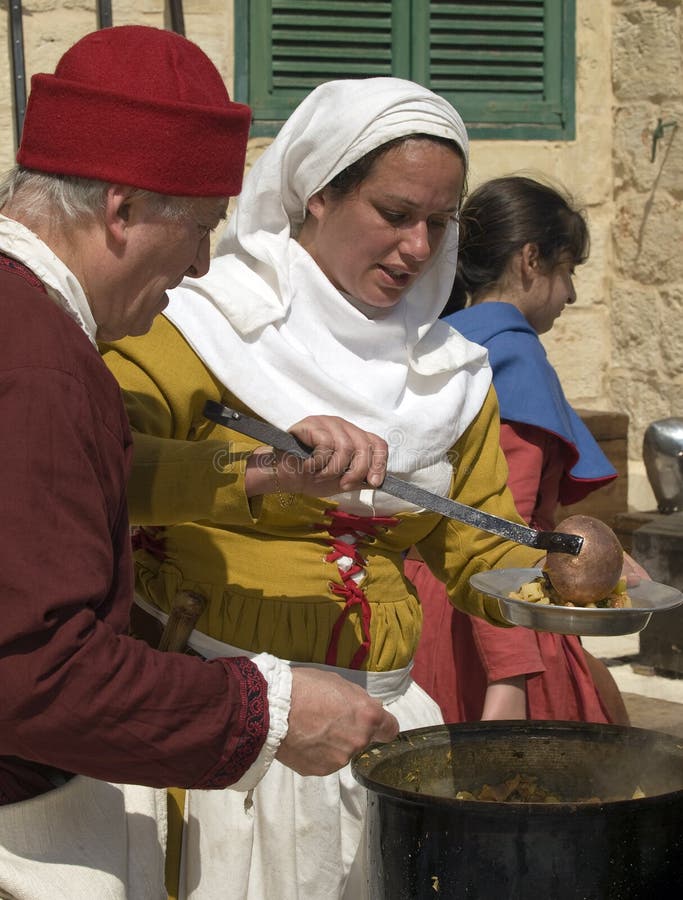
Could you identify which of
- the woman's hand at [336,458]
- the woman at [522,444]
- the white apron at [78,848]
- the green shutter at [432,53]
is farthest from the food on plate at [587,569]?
the green shutter at [432,53]

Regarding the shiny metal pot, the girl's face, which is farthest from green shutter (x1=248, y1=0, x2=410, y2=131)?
the girl's face

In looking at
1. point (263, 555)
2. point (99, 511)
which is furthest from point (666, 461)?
point (99, 511)

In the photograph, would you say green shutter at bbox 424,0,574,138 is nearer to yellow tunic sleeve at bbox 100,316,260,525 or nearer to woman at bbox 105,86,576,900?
woman at bbox 105,86,576,900

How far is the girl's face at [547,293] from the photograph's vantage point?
3.77 m

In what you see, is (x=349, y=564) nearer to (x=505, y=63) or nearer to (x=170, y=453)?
(x=170, y=453)

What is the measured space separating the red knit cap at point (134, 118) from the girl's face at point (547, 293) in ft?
6.50

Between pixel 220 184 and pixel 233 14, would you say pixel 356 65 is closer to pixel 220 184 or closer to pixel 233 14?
pixel 233 14

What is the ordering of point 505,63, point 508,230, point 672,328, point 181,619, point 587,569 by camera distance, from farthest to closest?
point 672,328 → point 505,63 → point 508,230 → point 181,619 → point 587,569

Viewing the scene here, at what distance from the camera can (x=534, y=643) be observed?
10.6 ft

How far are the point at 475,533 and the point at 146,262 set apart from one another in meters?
1.12

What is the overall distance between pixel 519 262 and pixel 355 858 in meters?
1.79

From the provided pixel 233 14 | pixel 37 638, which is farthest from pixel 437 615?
pixel 233 14

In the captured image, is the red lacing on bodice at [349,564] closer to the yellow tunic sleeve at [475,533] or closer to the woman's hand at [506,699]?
the yellow tunic sleeve at [475,533]

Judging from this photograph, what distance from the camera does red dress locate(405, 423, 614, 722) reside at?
132 inches
